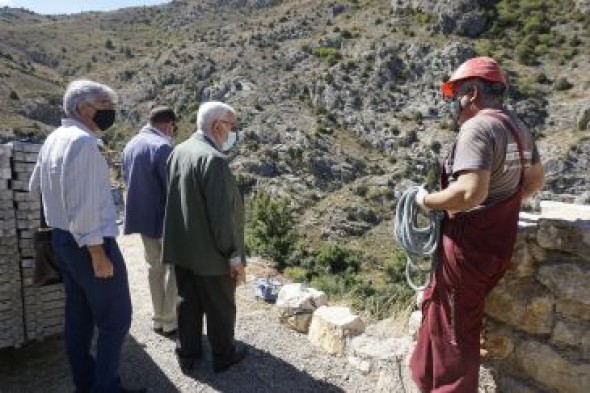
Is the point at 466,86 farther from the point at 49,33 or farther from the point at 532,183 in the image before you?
the point at 49,33

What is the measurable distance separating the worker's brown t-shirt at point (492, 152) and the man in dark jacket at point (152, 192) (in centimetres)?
239

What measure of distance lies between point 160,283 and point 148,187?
785 mm

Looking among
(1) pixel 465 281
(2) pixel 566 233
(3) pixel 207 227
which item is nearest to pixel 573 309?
(2) pixel 566 233

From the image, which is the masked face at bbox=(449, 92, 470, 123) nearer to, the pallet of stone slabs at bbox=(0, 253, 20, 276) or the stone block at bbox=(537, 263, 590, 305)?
the stone block at bbox=(537, 263, 590, 305)

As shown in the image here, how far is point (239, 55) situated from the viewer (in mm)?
58125

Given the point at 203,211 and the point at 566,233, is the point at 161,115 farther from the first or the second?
the point at 566,233

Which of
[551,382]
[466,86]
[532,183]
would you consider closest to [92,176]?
[466,86]

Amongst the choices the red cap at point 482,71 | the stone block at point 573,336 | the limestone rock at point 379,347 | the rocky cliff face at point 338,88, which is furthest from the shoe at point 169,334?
the rocky cliff face at point 338,88

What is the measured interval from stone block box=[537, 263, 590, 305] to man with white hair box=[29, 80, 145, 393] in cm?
232

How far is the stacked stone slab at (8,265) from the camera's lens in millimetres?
4000

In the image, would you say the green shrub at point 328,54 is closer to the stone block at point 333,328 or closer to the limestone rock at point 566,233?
the stone block at point 333,328

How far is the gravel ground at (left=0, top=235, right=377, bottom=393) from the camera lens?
411cm

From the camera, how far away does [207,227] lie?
3.84 meters

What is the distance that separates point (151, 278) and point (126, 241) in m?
4.71
